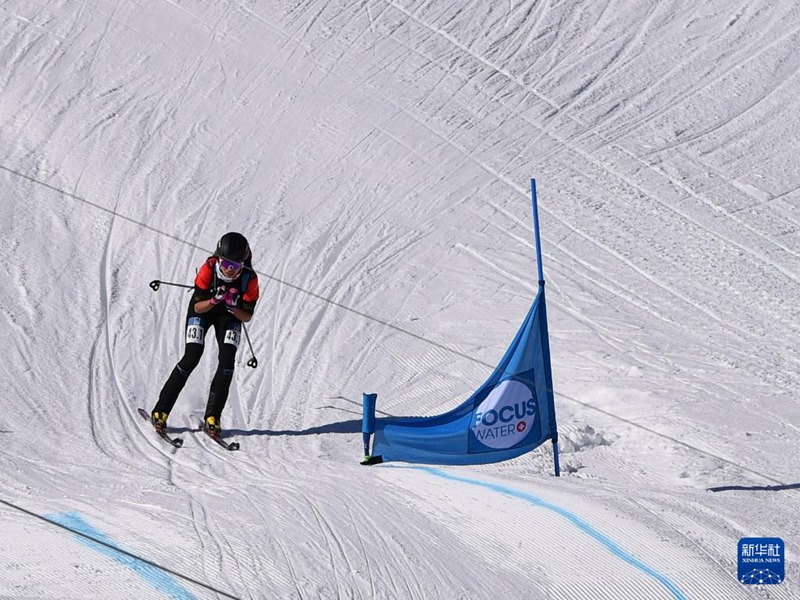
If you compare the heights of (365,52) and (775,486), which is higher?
(365,52)

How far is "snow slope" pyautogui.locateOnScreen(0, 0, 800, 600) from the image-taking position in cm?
641

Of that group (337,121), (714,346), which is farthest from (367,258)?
(714,346)

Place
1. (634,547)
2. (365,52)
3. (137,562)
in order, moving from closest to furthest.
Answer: (137,562), (634,547), (365,52)

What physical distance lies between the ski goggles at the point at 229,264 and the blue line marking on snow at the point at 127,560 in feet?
8.35

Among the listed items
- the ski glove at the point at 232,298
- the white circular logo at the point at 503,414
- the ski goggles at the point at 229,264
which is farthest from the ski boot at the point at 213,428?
the white circular logo at the point at 503,414

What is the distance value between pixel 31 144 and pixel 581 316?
5.74m

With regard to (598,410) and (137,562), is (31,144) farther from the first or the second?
(137,562)

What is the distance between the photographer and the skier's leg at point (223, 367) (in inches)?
340

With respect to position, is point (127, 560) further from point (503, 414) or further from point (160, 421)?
point (160, 421)

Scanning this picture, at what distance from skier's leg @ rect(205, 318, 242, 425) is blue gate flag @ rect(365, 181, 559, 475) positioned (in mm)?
1580

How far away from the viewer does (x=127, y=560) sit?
5.76 m

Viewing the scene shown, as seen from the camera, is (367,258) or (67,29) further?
(67,29)

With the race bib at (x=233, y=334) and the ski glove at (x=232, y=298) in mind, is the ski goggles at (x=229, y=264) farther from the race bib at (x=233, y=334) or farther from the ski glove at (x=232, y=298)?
the race bib at (x=233, y=334)

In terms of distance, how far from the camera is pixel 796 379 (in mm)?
9914
